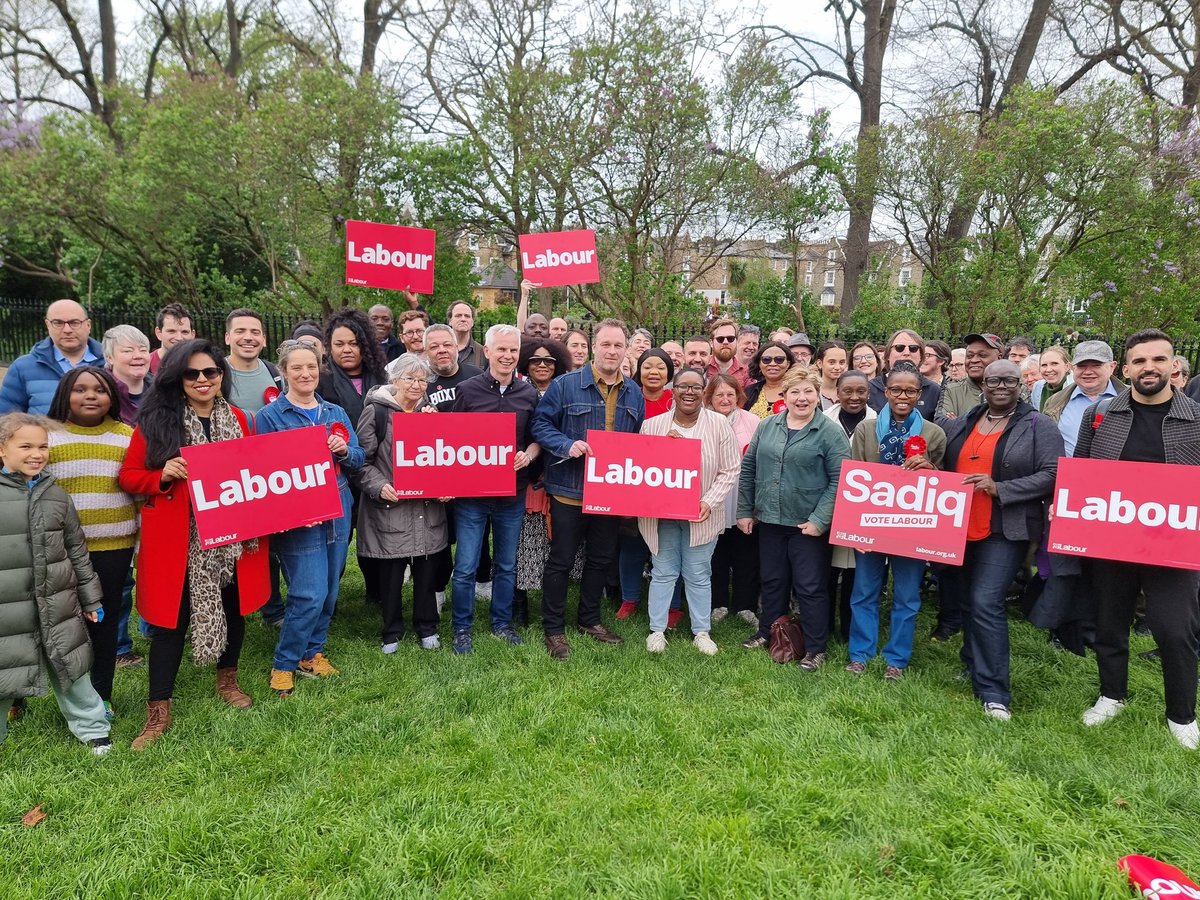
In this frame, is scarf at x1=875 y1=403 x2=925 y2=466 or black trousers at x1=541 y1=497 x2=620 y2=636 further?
black trousers at x1=541 y1=497 x2=620 y2=636

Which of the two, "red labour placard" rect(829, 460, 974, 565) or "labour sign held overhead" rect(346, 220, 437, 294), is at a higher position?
"labour sign held overhead" rect(346, 220, 437, 294)

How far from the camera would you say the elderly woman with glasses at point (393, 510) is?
496cm

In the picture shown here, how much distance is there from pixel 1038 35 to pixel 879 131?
8813 millimetres

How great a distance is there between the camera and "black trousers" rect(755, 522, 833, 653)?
5.12m

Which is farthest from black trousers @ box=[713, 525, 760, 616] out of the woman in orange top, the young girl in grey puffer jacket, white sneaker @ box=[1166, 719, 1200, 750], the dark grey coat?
the young girl in grey puffer jacket

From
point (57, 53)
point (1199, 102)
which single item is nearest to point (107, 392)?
point (1199, 102)

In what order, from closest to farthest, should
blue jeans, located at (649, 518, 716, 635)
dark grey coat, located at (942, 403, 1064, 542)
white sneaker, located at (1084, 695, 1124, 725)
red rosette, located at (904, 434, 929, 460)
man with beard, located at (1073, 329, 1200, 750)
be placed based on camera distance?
man with beard, located at (1073, 329, 1200, 750) → dark grey coat, located at (942, 403, 1064, 542) → white sneaker, located at (1084, 695, 1124, 725) → red rosette, located at (904, 434, 929, 460) → blue jeans, located at (649, 518, 716, 635)

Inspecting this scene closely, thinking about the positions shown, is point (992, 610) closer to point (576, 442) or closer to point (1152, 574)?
point (1152, 574)

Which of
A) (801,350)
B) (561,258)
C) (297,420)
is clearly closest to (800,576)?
(801,350)

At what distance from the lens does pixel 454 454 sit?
4.96 m

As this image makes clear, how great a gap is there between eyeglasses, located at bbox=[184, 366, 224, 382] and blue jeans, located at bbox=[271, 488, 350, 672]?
3.58ft

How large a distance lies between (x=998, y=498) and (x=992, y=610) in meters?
0.77

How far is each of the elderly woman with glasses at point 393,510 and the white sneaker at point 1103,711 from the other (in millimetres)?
4557

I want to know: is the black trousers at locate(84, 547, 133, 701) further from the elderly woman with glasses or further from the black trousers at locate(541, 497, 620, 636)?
the black trousers at locate(541, 497, 620, 636)
